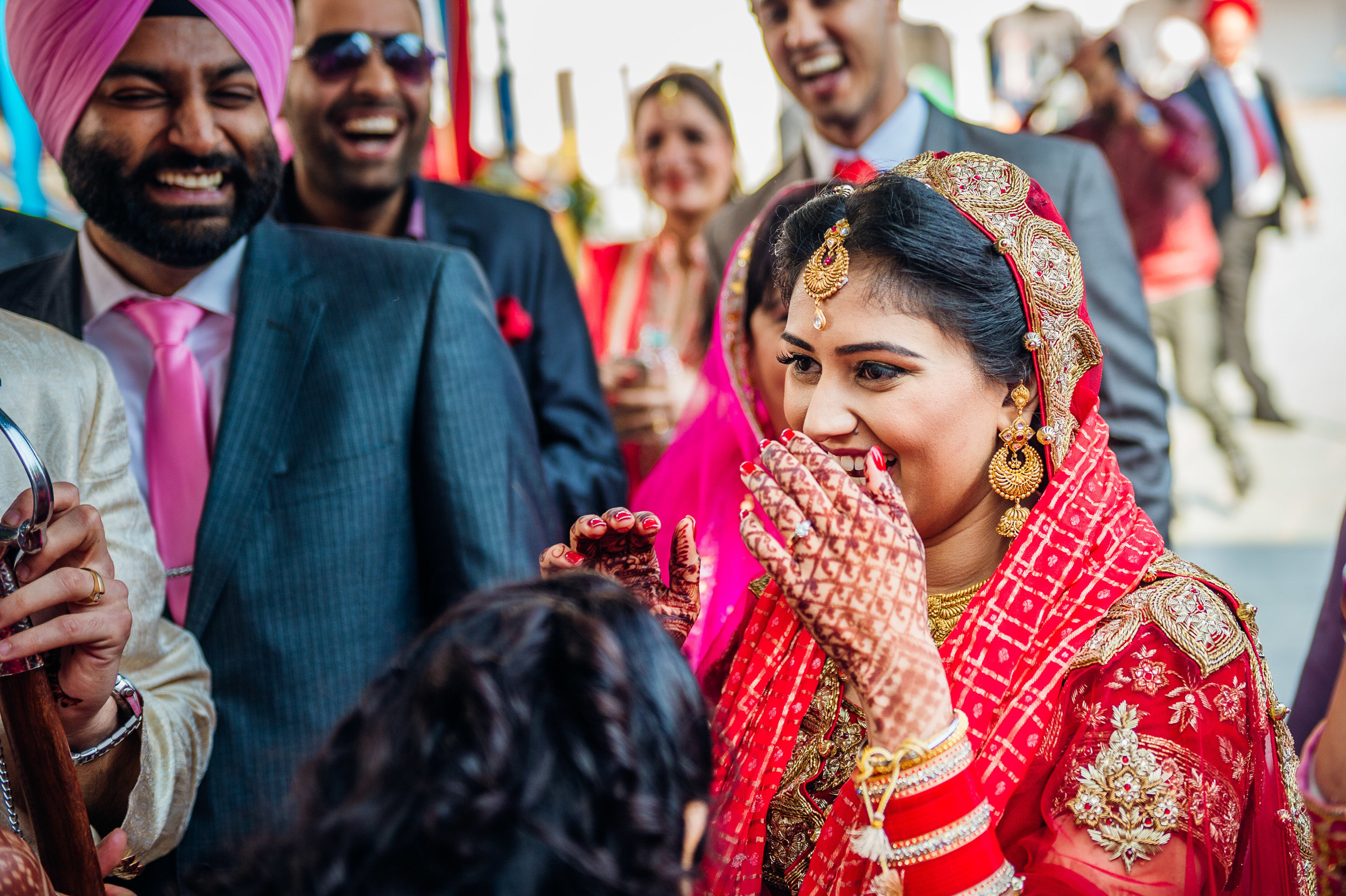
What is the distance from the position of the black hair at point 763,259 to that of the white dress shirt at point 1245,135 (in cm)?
618

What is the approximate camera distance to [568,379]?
9.64ft

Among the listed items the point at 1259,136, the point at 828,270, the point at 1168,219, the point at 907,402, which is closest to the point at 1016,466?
the point at 907,402

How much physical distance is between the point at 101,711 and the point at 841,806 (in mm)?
1065

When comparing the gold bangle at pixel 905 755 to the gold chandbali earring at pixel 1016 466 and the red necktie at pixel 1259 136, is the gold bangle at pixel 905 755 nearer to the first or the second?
the gold chandbali earring at pixel 1016 466

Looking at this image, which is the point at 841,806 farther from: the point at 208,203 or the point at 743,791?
the point at 208,203

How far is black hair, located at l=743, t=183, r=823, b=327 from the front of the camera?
2105 millimetres

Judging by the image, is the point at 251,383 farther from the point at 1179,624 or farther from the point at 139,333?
the point at 1179,624

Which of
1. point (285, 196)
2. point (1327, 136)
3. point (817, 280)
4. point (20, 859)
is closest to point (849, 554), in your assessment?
point (817, 280)

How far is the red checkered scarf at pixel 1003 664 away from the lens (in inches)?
53.7

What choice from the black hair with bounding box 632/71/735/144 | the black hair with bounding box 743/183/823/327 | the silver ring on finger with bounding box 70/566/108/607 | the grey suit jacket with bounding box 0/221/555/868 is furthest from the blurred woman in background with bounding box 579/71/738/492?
the silver ring on finger with bounding box 70/566/108/607

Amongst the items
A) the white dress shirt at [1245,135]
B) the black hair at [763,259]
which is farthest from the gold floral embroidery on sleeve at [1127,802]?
the white dress shirt at [1245,135]

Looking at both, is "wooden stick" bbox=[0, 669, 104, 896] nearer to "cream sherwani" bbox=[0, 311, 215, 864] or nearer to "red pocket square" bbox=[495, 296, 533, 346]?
"cream sherwani" bbox=[0, 311, 215, 864]

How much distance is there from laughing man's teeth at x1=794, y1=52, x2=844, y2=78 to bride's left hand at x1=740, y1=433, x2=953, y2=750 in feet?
6.45

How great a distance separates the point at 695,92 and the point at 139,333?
2.97 m
